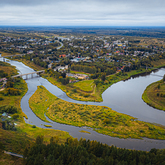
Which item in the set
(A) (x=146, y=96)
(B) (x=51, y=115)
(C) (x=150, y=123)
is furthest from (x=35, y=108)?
(A) (x=146, y=96)

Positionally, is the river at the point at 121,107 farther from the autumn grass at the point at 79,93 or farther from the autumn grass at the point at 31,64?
the autumn grass at the point at 31,64

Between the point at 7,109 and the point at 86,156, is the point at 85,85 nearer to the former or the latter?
the point at 7,109

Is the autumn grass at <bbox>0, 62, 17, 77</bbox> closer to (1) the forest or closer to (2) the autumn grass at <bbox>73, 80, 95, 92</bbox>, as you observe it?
(2) the autumn grass at <bbox>73, 80, 95, 92</bbox>

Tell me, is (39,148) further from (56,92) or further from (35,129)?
(56,92)

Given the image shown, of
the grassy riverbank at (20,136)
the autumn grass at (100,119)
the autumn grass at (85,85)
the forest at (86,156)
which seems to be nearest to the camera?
the forest at (86,156)

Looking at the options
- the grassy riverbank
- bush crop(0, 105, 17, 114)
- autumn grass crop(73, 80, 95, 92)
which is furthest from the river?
autumn grass crop(73, 80, 95, 92)

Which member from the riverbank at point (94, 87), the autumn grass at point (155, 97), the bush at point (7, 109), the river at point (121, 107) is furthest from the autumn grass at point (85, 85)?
the bush at point (7, 109)
